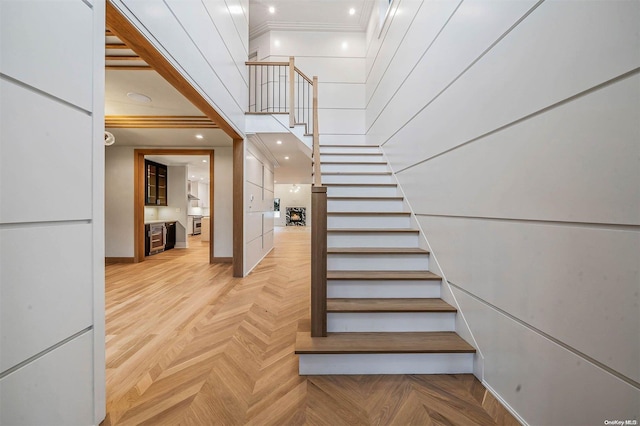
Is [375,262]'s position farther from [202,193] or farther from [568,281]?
[202,193]

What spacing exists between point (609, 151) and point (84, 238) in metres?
2.26

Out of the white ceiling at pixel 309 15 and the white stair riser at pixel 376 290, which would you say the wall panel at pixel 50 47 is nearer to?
the white stair riser at pixel 376 290

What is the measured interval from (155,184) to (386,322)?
704 centimetres

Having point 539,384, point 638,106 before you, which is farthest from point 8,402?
point 638,106

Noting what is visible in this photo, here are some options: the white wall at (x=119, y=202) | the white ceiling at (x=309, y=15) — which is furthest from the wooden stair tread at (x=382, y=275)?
the white ceiling at (x=309, y=15)

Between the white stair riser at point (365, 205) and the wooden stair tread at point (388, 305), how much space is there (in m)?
1.26

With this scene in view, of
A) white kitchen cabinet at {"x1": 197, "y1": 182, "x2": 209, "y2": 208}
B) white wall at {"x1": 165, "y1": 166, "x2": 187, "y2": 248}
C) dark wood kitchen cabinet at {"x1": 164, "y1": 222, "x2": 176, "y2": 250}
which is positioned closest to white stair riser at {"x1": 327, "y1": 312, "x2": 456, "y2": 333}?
dark wood kitchen cabinet at {"x1": 164, "y1": 222, "x2": 176, "y2": 250}

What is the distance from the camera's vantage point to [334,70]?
5797mm

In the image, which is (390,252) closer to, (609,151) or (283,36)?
(609,151)

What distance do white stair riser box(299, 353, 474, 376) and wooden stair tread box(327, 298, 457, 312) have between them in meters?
0.31

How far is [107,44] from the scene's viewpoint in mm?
2094

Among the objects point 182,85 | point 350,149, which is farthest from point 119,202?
point 350,149

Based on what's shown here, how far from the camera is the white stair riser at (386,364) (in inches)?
66.2

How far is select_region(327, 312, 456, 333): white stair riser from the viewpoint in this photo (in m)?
1.91
